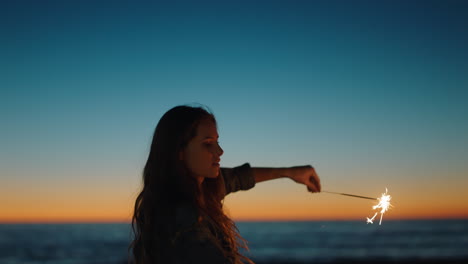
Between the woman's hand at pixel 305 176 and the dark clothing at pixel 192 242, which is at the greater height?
the woman's hand at pixel 305 176

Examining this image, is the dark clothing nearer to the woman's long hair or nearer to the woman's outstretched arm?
the woman's long hair

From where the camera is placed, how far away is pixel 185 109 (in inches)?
104

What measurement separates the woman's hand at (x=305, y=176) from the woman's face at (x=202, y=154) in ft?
3.13

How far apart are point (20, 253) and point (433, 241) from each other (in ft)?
74.6

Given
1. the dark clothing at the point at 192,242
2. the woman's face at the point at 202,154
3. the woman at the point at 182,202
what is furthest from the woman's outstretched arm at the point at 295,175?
the dark clothing at the point at 192,242

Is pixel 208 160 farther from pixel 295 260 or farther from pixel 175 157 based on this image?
pixel 295 260

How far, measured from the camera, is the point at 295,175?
3.38 meters

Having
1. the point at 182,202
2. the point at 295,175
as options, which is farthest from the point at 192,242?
the point at 295,175

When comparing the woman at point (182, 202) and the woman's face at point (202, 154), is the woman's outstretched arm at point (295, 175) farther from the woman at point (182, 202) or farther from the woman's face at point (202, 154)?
the woman's face at point (202, 154)

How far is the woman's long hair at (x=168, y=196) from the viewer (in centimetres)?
232

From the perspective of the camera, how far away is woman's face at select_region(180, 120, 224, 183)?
2535mm

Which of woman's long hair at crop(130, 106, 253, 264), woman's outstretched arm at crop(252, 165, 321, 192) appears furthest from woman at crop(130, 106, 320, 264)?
woman's outstretched arm at crop(252, 165, 321, 192)

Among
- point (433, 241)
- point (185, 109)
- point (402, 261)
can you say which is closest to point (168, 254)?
point (185, 109)

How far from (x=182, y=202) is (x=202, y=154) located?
1.01 feet
